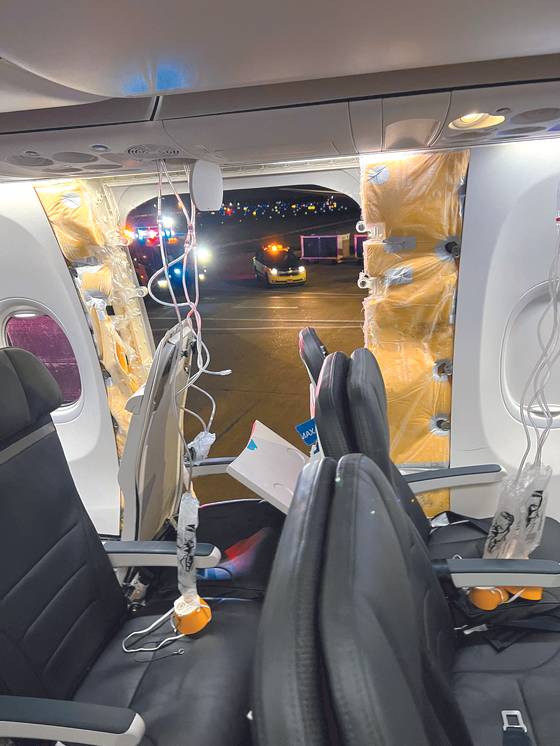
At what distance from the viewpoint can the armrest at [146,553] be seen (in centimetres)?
159

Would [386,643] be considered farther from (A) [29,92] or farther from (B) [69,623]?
(A) [29,92]

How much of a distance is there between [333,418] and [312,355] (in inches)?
21.7

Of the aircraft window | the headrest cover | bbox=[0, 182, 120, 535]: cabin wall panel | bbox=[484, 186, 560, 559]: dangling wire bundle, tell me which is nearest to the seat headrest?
bbox=[484, 186, 560, 559]: dangling wire bundle

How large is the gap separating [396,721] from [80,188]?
8.61ft

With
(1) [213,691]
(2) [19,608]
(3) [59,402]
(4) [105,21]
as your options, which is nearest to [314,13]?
(4) [105,21]

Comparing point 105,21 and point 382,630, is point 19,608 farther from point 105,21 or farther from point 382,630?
point 105,21

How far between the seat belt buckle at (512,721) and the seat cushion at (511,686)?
0.01 m

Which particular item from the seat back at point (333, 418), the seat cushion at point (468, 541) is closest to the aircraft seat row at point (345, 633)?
the seat back at point (333, 418)

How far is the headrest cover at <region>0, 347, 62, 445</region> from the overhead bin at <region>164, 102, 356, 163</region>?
0.86 meters

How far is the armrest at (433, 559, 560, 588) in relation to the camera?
141 cm

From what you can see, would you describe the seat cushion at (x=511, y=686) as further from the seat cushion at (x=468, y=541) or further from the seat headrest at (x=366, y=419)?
the seat headrest at (x=366, y=419)

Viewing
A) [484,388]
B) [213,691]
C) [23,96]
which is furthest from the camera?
[484,388]

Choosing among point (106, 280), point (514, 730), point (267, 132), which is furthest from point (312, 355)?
point (106, 280)

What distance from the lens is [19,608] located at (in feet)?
4.05
